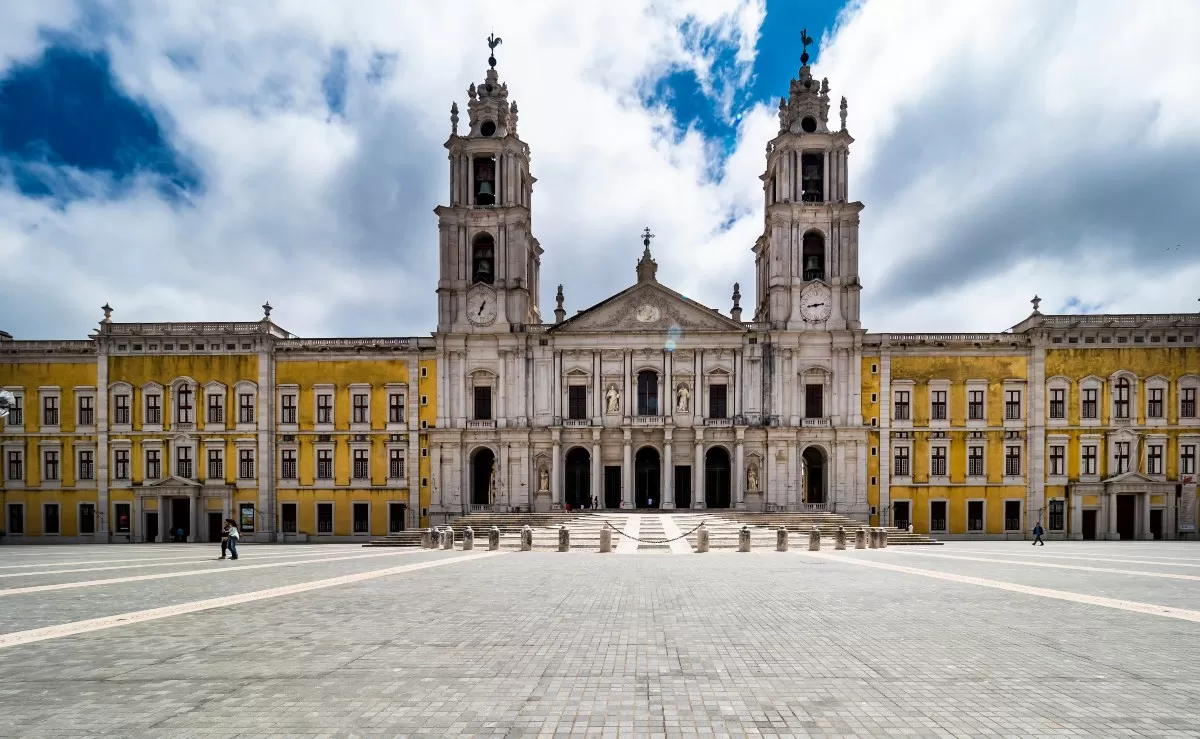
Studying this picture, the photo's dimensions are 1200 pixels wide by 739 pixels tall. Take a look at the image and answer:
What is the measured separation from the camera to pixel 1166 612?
520 inches

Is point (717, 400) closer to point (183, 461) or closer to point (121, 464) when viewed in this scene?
point (183, 461)

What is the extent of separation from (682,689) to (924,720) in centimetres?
275

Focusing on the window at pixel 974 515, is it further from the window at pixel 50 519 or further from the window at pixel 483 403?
the window at pixel 50 519

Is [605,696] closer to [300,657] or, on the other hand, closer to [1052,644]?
[300,657]

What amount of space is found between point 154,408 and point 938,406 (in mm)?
47241

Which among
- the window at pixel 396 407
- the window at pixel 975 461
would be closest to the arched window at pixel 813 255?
the window at pixel 975 461

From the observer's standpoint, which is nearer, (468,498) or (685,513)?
(685,513)

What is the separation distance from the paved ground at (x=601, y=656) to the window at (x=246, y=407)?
24117mm

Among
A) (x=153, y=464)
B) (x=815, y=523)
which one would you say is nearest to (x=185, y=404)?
(x=153, y=464)

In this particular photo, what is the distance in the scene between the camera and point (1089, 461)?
39312mm

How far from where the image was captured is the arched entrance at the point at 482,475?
4278 centimetres

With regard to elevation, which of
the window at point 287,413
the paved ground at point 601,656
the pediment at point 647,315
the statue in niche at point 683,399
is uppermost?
the pediment at point 647,315

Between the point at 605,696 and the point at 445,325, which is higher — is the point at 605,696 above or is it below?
below

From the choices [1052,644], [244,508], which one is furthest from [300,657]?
[244,508]
